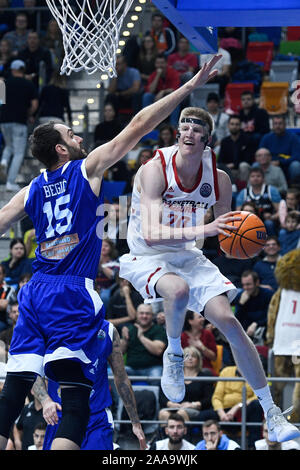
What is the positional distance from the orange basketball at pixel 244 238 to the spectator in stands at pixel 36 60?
9459 millimetres

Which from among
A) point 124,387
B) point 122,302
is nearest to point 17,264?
point 122,302

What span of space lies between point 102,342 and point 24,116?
8496 millimetres

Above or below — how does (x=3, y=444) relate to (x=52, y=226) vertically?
below

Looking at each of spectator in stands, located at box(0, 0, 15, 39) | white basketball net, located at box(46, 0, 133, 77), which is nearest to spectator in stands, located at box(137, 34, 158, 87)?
spectator in stands, located at box(0, 0, 15, 39)

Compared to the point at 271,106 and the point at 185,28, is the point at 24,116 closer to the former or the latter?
the point at 271,106

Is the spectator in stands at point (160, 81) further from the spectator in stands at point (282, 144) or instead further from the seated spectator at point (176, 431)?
the seated spectator at point (176, 431)

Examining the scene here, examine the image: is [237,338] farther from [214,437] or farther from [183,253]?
[214,437]

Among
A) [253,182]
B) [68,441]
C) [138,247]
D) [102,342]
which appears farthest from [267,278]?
[68,441]

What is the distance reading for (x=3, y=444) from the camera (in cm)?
523

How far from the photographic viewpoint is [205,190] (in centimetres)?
661

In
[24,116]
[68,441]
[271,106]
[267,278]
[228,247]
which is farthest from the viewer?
[271,106]

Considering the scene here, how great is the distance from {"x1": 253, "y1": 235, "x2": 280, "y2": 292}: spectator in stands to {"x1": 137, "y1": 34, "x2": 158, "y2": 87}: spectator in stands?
17.0ft

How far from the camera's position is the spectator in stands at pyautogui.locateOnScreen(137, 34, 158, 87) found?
14945 millimetres

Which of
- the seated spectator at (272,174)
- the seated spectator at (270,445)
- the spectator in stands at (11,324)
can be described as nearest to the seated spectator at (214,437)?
the seated spectator at (270,445)
